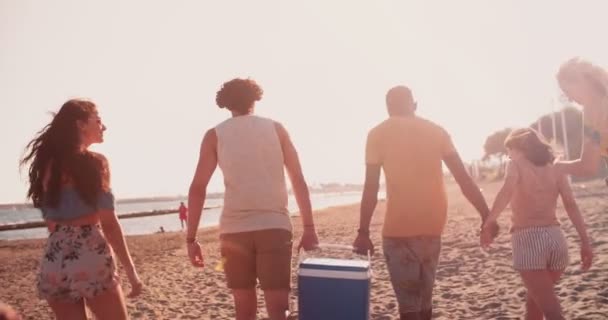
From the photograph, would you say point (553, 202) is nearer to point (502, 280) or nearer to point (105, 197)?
point (105, 197)

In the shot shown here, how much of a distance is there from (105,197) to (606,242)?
10.2 meters

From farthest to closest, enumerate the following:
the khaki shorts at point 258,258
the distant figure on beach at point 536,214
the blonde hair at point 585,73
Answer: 1. the distant figure on beach at point 536,214
2. the khaki shorts at point 258,258
3. the blonde hair at point 585,73

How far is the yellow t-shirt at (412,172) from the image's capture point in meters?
4.13

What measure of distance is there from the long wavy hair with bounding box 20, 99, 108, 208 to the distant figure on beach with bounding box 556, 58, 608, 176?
313cm

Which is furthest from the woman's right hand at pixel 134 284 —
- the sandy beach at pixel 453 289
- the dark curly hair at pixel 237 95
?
the sandy beach at pixel 453 289

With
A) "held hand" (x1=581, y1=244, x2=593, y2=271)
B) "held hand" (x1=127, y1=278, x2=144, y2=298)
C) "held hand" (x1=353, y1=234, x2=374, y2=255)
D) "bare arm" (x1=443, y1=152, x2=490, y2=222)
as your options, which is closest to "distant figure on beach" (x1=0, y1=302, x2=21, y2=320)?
"held hand" (x1=127, y1=278, x2=144, y2=298)

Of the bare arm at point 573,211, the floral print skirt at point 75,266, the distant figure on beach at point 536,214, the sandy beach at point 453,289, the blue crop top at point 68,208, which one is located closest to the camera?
the floral print skirt at point 75,266

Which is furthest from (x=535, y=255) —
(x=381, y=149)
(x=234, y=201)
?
→ (x=234, y=201)

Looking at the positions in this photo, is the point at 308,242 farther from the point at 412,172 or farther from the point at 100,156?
the point at 100,156

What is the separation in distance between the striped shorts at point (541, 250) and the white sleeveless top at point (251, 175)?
5.73 feet

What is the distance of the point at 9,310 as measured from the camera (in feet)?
7.84

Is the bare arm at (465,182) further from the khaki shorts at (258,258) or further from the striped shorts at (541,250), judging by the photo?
the khaki shorts at (258,258)

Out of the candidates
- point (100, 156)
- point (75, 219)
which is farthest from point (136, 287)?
point (100, 156)

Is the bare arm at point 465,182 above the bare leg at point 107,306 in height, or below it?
above
